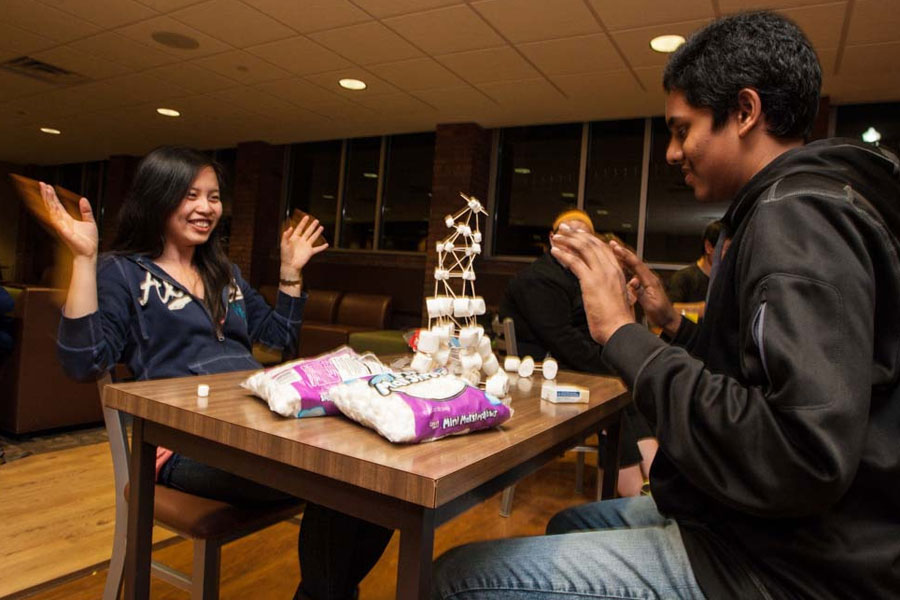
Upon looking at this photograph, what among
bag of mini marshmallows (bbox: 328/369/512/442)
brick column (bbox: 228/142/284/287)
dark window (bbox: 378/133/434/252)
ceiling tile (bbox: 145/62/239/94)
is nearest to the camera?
bag of mini marshmallows (bbox: 328/369/512/442)

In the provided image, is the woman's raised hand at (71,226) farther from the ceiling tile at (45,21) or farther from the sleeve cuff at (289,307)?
the ceiling tile at (45,21)

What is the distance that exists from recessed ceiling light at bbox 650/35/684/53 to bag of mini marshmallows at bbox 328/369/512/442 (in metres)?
3.64

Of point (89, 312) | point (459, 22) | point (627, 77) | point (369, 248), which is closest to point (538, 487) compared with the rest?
point (89, 312)

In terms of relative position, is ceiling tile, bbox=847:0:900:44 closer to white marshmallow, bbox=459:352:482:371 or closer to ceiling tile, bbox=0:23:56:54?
white marshmallow, bbox=459:352:482:371

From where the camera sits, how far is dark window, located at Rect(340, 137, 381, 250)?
7367mm

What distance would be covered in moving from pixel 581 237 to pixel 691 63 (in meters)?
0.32

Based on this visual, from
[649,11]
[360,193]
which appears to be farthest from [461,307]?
[360,193]

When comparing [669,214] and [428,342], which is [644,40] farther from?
[428,342]

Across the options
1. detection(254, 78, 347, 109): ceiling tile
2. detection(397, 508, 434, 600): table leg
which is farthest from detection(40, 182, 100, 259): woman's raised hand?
detection(254, 78, 347, 109): ceiling tile

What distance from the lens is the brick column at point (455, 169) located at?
20.3 ft

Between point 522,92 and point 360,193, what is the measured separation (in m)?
3.03

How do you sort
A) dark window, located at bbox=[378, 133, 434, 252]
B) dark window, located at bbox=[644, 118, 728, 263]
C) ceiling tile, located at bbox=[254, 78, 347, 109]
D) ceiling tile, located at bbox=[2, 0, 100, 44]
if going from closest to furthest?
ceiling tile, located at bbox=[2, 0, 100, 44] < ceiling tile, located at bbox=[254, 78, 347, 109] < dark window, located at bbox=[644, 118, 728, 263] < dark window, located at bbox=[378, 133, 434, 252]

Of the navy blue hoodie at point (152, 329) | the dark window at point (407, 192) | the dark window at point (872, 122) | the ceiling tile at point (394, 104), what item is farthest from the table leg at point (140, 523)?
the dark window at point (407, 192)

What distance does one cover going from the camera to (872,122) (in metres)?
4.96
